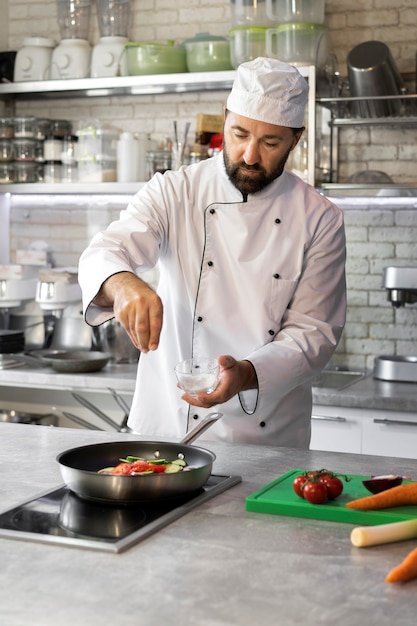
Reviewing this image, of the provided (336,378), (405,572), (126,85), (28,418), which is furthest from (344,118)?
(405,572)

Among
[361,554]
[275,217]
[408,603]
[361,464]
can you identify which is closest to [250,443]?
[361,464]

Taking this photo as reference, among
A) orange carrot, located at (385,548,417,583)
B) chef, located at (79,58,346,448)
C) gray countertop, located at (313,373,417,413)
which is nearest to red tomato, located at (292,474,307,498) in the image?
orange carrot, located at (385,548,417,583)

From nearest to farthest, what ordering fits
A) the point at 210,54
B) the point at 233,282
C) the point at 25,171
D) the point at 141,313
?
the point at 141,313 → the point at 233,282 → the point at 210,54 → the point at 25,171

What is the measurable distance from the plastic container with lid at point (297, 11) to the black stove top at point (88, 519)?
265 centimetres

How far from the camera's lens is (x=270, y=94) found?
262cm

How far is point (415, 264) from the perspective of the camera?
4191mm

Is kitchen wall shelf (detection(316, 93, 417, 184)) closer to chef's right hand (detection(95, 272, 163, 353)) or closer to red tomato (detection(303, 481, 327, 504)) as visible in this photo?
chef's right hand (detection(95, 272, 163, 353))

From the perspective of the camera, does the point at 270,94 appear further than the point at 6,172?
No

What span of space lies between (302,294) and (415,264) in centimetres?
167

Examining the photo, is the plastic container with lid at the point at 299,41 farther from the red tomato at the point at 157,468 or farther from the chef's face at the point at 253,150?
the red tomato at the point at 157,468

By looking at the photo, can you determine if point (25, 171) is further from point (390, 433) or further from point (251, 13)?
point (390, 433)

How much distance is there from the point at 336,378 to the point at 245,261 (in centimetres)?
150

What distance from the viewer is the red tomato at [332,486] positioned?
1.73m

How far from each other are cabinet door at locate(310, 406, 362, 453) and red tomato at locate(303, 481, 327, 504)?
74.6 inches
